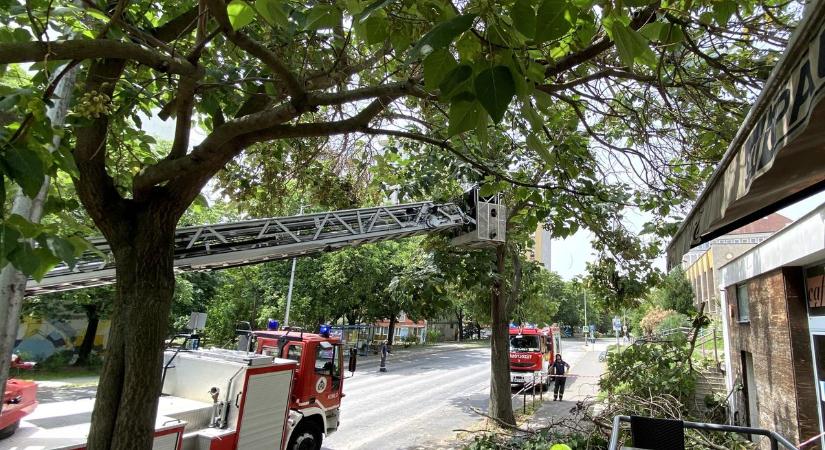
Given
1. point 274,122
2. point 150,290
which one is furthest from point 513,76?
point 150,290

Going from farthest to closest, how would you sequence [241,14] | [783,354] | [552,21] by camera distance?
1. [783,354]
2. [241,14]
3. [552,21]

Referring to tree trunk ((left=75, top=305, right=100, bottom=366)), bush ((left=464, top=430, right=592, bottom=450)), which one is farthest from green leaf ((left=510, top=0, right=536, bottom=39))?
tree trunk ((left=75, top=305, right=100, bottom=366))

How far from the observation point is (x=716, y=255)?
→ 32.0 m

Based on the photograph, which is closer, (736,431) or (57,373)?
(736,431)

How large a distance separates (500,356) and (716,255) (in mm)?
27599

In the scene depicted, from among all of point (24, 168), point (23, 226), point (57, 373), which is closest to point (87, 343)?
point (57, 373)

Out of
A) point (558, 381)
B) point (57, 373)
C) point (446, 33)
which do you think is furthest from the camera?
point (57, 373)

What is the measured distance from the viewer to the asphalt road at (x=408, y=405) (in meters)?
11.2

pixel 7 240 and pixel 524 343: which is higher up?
pixel 7 240

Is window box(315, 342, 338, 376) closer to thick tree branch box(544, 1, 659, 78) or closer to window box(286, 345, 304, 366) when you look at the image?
window box(286, 345, 304, 366)

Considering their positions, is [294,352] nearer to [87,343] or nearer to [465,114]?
[465,114]

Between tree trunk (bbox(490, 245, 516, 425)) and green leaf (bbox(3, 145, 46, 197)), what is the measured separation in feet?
30.9

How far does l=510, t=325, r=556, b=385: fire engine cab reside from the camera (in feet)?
66.6

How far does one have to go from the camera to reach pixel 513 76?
4.88ft
